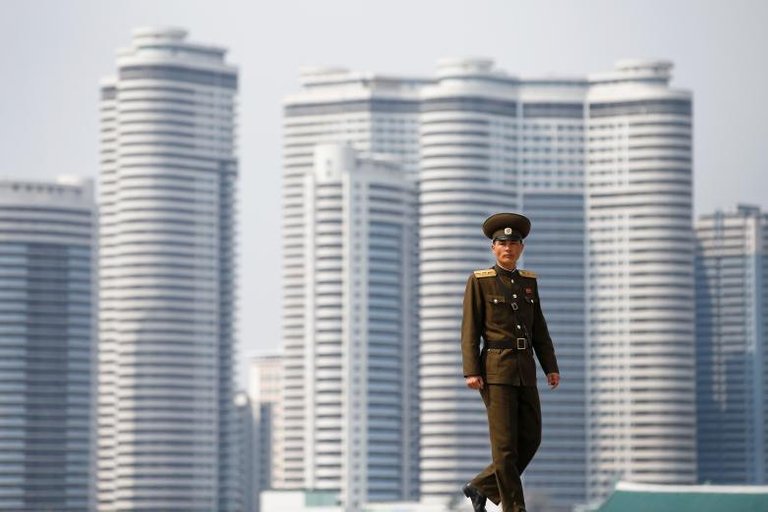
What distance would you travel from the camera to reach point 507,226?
16219mm

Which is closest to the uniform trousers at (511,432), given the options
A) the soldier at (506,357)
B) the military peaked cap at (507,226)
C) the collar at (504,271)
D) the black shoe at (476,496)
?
the soldier at (506,357)

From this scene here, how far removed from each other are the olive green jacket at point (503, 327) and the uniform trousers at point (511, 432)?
0.28 feet

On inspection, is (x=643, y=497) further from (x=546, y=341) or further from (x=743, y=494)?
(x=546, y=341)

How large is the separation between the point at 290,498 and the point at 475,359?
6077 inches

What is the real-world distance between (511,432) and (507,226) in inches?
58.1

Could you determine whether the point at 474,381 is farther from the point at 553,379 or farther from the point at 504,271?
the point at 504,271

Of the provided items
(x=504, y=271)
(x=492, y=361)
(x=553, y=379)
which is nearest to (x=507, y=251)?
(x=504, y=271)

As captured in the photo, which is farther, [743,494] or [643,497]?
[643,497]

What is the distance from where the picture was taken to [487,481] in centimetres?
1634

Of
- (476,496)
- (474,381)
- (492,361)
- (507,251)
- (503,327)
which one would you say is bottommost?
(476,496)

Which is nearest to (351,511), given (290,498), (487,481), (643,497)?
(290,498)

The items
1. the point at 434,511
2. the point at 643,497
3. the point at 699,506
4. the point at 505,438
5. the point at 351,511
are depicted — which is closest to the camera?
the point at 505,438

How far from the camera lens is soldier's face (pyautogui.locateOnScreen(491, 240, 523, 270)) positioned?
1622cm

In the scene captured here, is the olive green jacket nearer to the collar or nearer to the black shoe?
the collar
